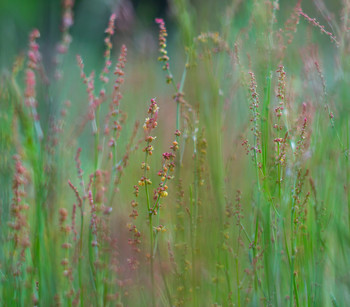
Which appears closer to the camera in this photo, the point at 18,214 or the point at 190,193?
the point at 18,214

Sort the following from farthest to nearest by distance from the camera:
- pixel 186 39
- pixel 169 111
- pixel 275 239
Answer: pixel 169 111, pixel 186 39, pixel 275 239

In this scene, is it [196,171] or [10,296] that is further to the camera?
[196,171]

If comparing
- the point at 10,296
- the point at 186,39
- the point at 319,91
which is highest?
the point at 186,39

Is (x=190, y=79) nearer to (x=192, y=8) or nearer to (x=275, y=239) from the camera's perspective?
(x=192, y=8)

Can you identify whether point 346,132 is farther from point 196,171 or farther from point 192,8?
point 192,8

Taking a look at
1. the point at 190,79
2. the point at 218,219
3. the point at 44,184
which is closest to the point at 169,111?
the point at 190,79

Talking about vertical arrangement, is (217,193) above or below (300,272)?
above

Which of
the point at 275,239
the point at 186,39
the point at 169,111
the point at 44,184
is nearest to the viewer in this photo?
the point at 44,184
